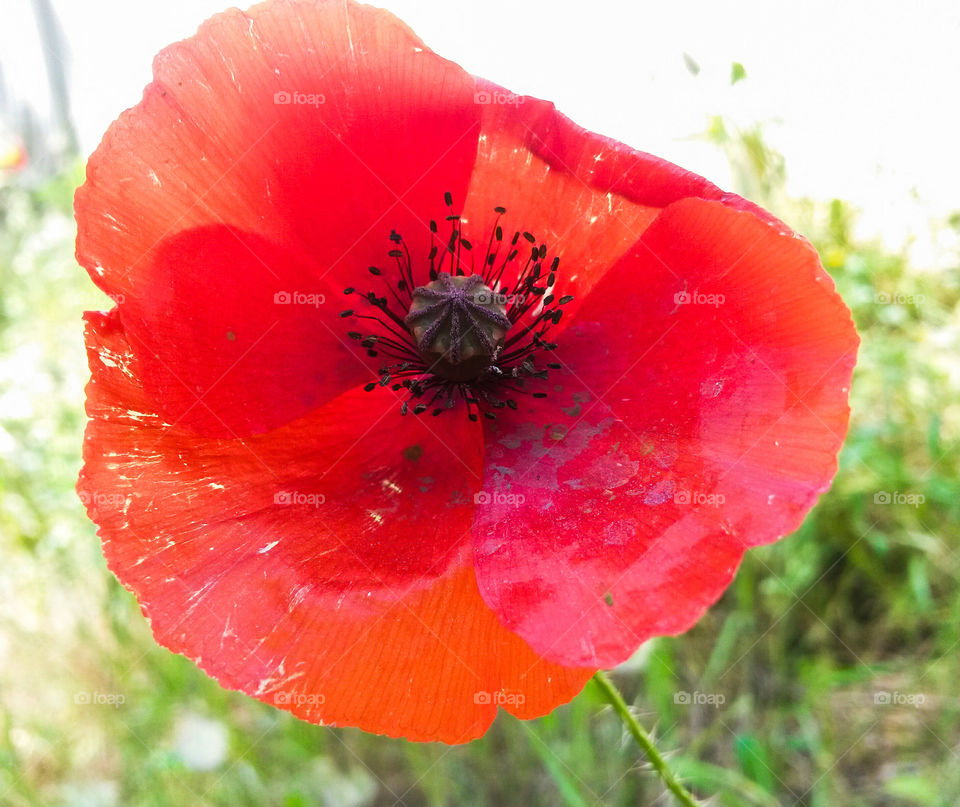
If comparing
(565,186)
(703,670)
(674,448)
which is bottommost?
(703,670)

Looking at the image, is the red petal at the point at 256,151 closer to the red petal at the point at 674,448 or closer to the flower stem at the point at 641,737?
the red petal at the point at 674,448

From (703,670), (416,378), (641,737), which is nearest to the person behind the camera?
(641,737)

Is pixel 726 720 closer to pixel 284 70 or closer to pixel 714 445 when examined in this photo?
pixel 714 445

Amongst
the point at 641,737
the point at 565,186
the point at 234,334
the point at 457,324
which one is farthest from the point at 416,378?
the point at 641,737

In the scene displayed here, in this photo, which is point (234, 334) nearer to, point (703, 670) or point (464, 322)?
point (464, 322)

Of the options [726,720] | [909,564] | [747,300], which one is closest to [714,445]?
[747,300]

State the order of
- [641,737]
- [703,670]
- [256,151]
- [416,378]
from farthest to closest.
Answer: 1. [703,670]
2. [416,378]
3. [256,151]
4. [641,737]

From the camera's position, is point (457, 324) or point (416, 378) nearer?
point (457, 324)

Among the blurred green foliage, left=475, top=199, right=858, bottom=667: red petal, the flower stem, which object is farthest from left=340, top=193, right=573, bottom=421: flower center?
the blurred green foliage
